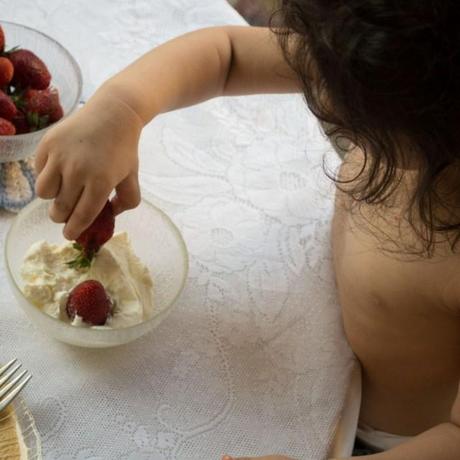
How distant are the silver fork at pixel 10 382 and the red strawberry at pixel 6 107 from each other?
229 mm

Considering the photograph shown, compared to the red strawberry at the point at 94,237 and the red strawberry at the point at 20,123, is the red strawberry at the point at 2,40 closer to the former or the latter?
the red strawberry at the point at 20,123

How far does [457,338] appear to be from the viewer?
0.77m

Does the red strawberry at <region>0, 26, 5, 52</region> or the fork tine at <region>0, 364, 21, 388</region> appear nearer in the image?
the fork tine at <region>0, 364, 21, 388</region>

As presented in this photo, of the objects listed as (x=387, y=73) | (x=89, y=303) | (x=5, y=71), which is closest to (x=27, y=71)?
(x=5, y=71)

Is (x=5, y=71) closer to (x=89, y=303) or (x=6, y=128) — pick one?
(x=6, y=128)

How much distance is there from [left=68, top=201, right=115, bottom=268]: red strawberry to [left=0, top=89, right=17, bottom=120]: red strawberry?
0.13 metres

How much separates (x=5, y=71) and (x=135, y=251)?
0.21 metres

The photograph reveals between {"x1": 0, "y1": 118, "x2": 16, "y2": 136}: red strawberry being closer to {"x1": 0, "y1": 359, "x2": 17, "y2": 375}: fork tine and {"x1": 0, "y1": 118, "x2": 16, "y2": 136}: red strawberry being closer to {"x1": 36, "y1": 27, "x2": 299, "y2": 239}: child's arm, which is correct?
{"x1": 36, "y1": 27, "x2": 299, "y2": 239}: child's arm

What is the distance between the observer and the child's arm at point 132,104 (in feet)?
2.13

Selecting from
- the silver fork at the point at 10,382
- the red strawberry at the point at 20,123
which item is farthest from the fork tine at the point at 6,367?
the red strawberry at the point at 20,123

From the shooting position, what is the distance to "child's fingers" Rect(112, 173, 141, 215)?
68 centimetres

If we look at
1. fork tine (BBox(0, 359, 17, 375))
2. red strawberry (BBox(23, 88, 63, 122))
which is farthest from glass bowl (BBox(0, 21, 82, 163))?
fork tine (BBox(0, 359, 17, 375))

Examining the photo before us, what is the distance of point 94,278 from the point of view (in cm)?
67

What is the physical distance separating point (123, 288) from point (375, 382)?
0.29 m
